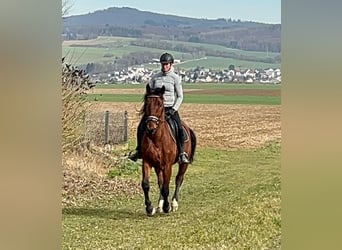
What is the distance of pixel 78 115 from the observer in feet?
9.56

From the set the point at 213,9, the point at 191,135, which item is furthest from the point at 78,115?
the point at 213,9

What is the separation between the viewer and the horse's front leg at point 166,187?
282 cm

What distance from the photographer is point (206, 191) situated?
2.79 meters

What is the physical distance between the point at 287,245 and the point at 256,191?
11.3 inches

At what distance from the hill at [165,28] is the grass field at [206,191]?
0.22 metres

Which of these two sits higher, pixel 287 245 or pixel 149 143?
pixel 149 143

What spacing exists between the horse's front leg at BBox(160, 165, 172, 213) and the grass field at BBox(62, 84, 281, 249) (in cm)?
4

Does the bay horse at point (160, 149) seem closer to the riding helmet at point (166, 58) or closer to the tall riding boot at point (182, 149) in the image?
the tall riding boot at point (182, 149)

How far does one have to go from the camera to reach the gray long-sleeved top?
2.79 metres

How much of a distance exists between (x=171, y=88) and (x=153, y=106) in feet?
0.40

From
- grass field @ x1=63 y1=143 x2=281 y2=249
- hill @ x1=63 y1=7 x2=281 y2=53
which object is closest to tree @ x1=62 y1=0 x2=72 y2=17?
hill @ x1=63 y1=7 x2=281 y2=53
